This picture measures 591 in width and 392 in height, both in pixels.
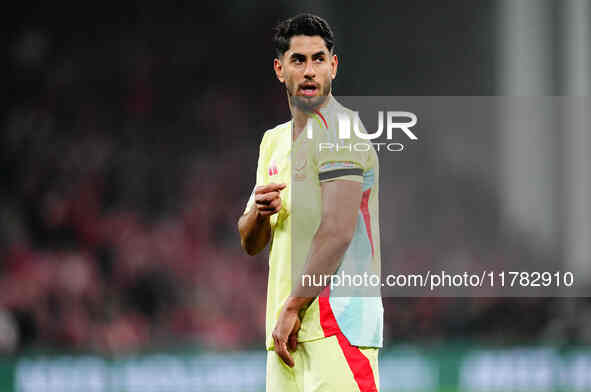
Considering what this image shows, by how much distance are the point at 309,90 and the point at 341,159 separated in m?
0.27

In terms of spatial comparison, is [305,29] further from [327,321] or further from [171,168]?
[171,168]

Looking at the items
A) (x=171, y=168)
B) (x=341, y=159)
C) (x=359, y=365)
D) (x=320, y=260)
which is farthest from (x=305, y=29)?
(x=171, y=168)

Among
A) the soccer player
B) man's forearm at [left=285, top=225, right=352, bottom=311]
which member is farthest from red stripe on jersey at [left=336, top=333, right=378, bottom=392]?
man's forearm at [left=285, top=225, right=352, bottom=311]

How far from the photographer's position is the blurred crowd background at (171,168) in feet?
31.0

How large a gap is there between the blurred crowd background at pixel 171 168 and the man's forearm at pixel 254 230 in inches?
185

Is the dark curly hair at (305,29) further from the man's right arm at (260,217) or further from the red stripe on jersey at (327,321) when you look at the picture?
the red stripe on jersey at (327,321)

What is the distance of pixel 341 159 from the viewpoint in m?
3.09

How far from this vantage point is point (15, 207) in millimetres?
10461

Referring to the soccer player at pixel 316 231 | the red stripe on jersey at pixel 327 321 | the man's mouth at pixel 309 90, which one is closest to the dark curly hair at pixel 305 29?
the soccer player at pixel 316 231

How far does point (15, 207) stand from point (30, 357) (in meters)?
2.61

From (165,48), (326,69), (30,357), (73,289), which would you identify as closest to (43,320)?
(73,289)

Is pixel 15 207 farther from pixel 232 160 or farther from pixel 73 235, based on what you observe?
pixel 232 160

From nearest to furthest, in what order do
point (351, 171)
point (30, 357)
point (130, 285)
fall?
1. point (351, 171)
2. point (30, 357)
3. point (130, 285)

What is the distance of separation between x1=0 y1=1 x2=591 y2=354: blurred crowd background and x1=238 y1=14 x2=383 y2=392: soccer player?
478 centimetres
